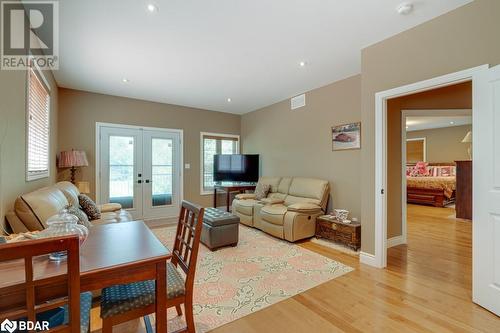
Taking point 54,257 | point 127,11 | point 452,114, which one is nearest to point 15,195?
point 54,257

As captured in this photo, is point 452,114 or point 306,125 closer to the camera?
point 452,114

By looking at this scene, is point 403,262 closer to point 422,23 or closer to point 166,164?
point 422,23

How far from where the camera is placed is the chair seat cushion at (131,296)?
4.31ft

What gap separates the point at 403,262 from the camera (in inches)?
117

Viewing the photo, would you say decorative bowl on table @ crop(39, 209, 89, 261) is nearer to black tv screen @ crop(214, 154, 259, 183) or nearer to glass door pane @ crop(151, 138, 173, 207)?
glass door pane @ crop(151, 138, 173, 207)

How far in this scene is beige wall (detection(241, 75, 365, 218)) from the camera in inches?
152

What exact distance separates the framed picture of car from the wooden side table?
48.9 inches

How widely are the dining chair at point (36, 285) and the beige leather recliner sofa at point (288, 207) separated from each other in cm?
302

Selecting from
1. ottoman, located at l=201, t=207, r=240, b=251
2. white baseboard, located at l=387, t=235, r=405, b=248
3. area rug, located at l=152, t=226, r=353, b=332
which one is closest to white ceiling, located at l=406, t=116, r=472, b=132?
white baseboard, located at l=387, t=235, r=405, b=248

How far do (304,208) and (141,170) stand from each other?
3.63 meters

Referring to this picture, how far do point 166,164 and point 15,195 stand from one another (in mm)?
3463

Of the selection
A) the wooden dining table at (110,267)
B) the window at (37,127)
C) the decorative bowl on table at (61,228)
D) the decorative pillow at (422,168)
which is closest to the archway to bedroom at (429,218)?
the decorative pillow at (422,168)

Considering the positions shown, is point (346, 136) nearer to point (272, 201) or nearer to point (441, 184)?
point (272, 201)

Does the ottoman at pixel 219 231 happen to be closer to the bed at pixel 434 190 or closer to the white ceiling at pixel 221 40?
the white ceiling at pixel 221 40
